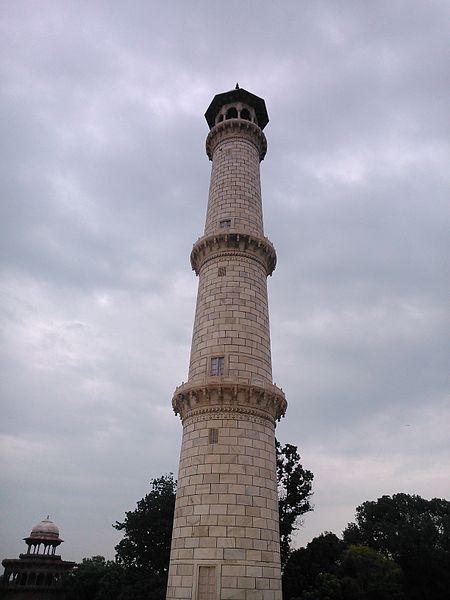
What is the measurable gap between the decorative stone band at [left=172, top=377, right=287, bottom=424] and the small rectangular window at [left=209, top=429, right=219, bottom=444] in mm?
774

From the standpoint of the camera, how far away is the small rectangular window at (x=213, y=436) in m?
17.4

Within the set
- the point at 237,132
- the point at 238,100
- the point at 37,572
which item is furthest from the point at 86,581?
the point at 238,100

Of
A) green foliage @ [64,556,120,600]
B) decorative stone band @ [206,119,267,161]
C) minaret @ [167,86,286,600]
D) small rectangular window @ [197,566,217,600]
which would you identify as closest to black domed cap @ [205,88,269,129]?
decorative stone band @ [206,119,267,161]

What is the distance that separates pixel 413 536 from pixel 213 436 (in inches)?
1703

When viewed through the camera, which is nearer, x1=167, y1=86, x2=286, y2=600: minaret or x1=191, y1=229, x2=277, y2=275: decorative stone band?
x1=167, y1=86, x2=286, y2=600: minaret

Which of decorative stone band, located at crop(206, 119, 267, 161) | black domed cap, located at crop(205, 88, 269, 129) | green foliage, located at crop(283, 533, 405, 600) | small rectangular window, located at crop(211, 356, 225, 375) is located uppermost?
black domed cap, located at crop(205, 88, 269, 129)

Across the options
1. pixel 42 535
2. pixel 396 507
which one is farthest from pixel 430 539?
pixel 42 535

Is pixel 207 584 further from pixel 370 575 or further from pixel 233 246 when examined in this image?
pixel 370 575

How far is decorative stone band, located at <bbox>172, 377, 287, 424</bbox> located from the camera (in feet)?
59.3

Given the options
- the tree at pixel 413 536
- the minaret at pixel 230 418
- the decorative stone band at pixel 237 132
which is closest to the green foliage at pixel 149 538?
the tree at pixel 413 536

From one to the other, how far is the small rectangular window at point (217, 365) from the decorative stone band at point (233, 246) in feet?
17.4

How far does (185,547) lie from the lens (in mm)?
16016

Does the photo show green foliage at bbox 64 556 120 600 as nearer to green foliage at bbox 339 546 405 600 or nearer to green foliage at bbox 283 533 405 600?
green foliage at bbox 283 533 405 600

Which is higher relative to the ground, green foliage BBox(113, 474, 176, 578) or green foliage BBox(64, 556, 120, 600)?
green foliage BBox(113, 474, 176, 578)
